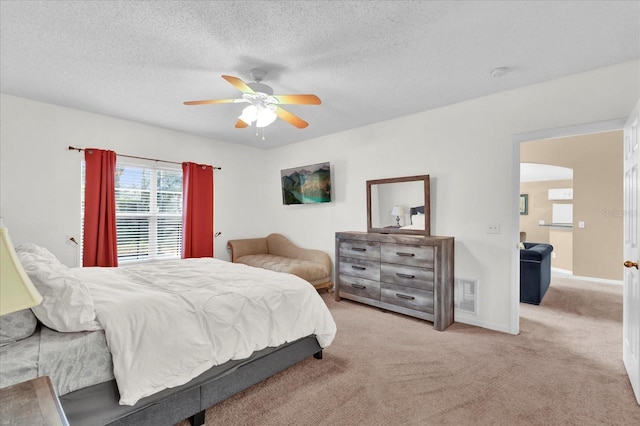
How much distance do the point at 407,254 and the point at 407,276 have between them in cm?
26

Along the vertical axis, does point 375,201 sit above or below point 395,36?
below

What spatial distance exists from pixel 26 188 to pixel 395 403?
443 cm

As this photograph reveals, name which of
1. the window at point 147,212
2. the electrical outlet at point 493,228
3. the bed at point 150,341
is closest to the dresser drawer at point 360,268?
the electrical outlet at point 493,228

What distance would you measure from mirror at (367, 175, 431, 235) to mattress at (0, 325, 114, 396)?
3243 mm

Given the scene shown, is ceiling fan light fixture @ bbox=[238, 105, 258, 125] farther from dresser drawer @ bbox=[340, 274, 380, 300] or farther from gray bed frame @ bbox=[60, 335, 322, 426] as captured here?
dresser drawer @ bbox=[340, 274, 380, 300]

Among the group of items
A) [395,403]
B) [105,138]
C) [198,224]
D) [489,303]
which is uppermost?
[105,138]

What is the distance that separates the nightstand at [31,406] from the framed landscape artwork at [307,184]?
13.4ft

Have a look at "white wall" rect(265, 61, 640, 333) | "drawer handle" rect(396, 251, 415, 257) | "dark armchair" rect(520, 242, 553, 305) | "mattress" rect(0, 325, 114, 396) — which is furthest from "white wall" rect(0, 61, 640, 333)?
"mattress" rect(0, 325, 114, 396)

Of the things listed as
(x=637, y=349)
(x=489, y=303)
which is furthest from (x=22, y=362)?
(x=489, y=303)

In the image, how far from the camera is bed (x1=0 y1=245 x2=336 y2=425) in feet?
4.63

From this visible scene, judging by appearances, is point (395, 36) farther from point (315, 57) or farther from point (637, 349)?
point (637, 349)

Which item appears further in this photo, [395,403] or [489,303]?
[489,303]

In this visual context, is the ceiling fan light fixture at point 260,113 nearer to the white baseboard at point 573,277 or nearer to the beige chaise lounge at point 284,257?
the beige chaise lounge at point 284,257

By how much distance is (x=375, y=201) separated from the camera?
423 centimetres
